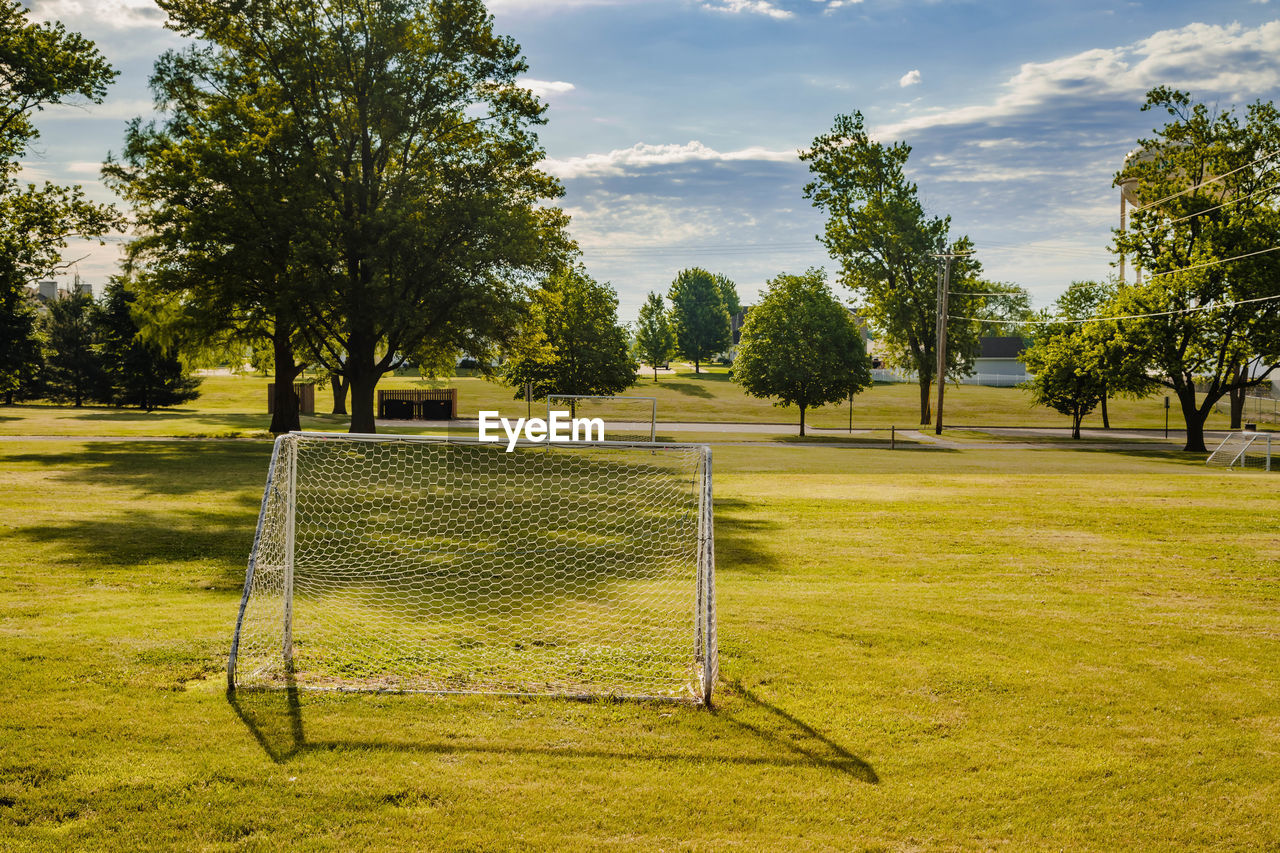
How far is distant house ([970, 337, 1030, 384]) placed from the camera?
101438 mm

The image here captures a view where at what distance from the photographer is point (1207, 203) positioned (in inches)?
1551

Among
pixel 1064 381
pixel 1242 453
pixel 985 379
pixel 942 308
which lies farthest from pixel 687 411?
pixel 985 379

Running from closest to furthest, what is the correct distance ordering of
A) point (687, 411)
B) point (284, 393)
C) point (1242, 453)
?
point (1242, 453)
point (284, 393)
point (687, 411)

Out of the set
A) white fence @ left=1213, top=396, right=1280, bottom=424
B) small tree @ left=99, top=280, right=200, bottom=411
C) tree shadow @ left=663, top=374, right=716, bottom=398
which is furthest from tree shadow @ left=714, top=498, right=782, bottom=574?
white fence @ left=1213, top=396, right=1280, bottom=424

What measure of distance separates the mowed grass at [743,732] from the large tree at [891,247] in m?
43.7

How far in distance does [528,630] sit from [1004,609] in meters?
5.46

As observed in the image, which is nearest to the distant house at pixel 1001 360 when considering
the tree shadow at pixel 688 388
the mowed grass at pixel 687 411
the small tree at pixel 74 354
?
the mowed grass at pixel 687 411

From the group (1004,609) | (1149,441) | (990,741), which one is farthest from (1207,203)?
(990,741)

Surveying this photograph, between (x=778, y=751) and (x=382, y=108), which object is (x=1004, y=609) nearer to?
(x=778, y=751)

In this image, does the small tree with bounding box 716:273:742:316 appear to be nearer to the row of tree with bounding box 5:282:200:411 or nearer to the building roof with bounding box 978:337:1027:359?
the building roof with bounding box 978:337:1027:359

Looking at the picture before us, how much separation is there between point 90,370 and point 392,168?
3363cm

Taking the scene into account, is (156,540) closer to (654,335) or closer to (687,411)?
(687,411)

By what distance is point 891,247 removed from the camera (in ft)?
176

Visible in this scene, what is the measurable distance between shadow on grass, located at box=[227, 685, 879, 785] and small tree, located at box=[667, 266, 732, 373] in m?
95.6
